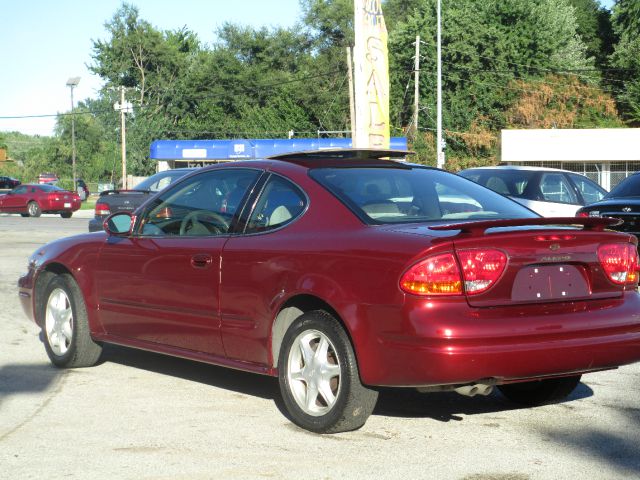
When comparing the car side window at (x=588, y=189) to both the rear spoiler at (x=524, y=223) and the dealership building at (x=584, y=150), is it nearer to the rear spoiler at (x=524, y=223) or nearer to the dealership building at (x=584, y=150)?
the rear spoiler at (x=524, y=223)

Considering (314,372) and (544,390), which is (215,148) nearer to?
(544,390)

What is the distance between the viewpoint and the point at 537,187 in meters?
16.2

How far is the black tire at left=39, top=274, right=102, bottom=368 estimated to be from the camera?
7512 mm

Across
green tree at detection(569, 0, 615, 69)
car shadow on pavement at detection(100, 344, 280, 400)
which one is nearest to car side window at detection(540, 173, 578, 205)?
car shadow on pavement at detection(100, 344, 280, 400)

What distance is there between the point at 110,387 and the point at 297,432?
71.6 inches

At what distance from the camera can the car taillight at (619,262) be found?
5609mm

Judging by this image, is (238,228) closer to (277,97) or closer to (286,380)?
(286,380)

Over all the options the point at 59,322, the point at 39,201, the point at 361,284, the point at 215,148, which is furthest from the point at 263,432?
the point at 215,148

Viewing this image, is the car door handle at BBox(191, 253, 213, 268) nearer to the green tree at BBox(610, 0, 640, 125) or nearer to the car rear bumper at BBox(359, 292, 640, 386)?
the car rear bumper at BBox(359, 292, 640, 386)

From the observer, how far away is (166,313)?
6.66m

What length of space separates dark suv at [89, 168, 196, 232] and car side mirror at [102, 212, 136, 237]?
9.69 metres

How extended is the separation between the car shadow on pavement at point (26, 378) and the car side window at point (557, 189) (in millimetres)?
10207

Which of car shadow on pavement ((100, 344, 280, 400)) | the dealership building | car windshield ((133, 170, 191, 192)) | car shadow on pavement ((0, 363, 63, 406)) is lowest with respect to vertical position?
car shadow on pavement ((100, 344, 280, 400))

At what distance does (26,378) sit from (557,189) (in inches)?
434
